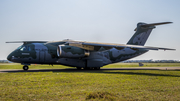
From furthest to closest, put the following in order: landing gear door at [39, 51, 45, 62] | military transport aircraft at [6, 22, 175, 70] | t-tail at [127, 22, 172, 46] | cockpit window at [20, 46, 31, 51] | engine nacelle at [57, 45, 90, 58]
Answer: t-tail at [127, 22, 172, 46]
landing gear door at [39, 51, 45, 62]
cockpit window at [20, 46, 31, 51]
engine nacelle at [57, 45, 90, 58]
military transport aircraft at [6, 22, 175, 70]

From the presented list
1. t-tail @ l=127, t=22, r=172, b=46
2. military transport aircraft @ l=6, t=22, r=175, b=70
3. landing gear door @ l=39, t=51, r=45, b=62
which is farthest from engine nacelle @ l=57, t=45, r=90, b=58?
t-tail @ l=127, t=22, r=172, b=46

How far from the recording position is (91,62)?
2353cm

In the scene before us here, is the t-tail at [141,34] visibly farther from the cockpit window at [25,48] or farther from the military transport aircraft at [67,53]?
the cockpit window at [25,48]

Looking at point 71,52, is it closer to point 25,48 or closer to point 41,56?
point 41,56

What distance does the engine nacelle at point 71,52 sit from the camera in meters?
21.1

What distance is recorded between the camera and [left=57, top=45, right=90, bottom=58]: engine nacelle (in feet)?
69.3

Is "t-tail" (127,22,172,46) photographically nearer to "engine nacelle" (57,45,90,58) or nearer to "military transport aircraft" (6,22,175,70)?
"military transport aircraft" (6,22,175,70)

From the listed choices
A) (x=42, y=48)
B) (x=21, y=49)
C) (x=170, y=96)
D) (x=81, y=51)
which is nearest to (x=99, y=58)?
(x=81, y=51)

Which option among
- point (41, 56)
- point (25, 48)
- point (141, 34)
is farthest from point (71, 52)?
point (141, 34)

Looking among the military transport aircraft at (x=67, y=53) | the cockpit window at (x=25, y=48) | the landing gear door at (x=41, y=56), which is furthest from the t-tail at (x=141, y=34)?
the cockpit window at (x=25, y=48)

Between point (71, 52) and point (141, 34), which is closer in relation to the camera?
point (71, 52)

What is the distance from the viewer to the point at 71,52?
21656 mm

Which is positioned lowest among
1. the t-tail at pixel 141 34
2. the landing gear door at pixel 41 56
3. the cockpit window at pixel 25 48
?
the landing gear door at pixel 41 56

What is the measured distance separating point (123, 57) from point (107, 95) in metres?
20.1
